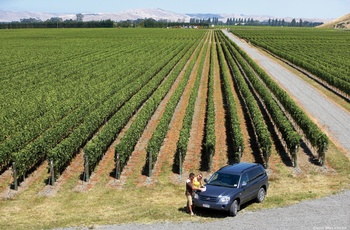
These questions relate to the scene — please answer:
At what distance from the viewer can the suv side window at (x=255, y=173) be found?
2125 cm

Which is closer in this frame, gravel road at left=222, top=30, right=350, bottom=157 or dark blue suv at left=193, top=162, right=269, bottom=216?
dark blue suv at left=193, top=162, right=269, bottom=216

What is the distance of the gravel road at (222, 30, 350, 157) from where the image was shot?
3628 cm

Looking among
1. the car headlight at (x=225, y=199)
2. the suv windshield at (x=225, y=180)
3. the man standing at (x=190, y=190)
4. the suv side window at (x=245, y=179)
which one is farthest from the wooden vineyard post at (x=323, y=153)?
the man standing at (x=190, y=190)

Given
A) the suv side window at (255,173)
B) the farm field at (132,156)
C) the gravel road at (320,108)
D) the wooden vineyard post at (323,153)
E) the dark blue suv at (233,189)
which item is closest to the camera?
the dark blue suv at (233,189)

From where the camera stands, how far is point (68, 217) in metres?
20.5

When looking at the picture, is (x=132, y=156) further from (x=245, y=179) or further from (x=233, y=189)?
(x=233, y=189)

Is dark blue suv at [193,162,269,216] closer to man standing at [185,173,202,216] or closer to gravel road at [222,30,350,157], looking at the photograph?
man standing at [185,173,202,216]

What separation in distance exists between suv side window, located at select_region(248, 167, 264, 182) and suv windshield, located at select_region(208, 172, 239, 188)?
33.5 inches

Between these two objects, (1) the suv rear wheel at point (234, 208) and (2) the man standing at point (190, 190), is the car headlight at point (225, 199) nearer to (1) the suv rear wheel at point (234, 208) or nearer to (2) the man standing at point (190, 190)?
(1) the suv rear wheel at point (234, 208)

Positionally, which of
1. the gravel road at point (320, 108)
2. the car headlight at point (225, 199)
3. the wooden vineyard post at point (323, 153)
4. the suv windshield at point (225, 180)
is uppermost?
the suv windshield at point (225, 180)

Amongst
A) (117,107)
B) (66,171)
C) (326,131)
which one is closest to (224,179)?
(66,171)

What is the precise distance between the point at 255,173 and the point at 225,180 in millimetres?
1712

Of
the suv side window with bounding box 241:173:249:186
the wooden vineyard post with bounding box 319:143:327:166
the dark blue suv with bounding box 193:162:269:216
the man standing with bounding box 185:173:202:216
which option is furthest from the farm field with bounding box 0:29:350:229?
the suv side window with bounding box 241:173:249:186

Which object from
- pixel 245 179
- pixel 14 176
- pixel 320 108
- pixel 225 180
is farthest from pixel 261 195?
pixel 320 108
